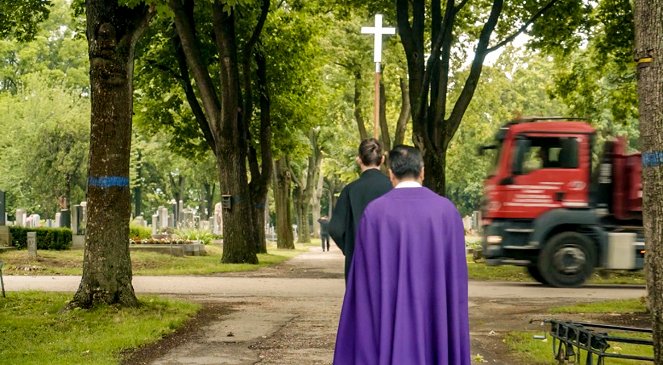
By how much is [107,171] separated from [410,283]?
843 cm

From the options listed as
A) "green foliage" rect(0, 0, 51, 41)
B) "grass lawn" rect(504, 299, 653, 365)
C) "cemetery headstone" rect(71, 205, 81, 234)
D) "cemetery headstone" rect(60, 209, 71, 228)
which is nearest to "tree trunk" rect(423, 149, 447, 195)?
"green foliage" rect(0, 0, 51, 41)

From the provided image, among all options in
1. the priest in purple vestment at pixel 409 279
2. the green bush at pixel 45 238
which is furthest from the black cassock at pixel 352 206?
the green bush at pixel 45 238

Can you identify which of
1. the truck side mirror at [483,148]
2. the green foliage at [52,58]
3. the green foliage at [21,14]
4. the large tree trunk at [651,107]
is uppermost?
the green foliage at [52,58]

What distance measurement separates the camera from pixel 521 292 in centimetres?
2002

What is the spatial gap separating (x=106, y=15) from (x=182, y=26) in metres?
13.7

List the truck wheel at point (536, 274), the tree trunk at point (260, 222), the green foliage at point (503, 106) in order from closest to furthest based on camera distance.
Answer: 1. the truck wheel at point (536, 274)
2. the tree trunk at point (260, 222)
3. the green foliage at point (503, 106)

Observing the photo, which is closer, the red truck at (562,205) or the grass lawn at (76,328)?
the grass lawn at (76,328)

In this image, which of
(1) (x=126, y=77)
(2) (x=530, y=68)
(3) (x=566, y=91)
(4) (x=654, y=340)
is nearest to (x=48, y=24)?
(2) (x=530, y=68)

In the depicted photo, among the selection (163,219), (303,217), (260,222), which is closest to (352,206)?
(260,222)

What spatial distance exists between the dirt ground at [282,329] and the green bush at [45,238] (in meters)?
16.1

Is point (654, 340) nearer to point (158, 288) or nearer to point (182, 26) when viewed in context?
point (158, 288)

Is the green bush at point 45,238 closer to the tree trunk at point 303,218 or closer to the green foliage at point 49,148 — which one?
the green foliage at point 49,148

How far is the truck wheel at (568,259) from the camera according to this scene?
2136 centimetres

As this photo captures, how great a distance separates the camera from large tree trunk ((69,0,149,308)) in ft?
46.0
